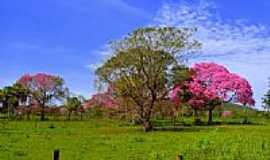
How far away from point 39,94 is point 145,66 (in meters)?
43.6

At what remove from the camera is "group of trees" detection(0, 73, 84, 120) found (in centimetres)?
9600

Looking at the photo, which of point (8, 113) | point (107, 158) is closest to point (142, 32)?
point (107, 158)

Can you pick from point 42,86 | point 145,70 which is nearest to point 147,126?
point 145,70

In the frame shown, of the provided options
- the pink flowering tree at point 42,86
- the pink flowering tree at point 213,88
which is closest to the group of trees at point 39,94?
the pink flowering tree at point 42,86

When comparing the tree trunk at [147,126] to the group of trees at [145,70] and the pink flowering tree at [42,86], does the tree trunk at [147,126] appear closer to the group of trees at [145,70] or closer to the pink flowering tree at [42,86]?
the group of trees at [145,70]

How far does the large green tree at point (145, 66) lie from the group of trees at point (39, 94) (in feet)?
129

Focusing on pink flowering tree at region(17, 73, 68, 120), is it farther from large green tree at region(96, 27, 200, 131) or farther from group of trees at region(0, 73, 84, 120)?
large green tree at region(96, 27, 200, 131)

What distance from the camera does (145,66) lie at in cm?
5684

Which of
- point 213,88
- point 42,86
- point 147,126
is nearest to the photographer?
point 147,126

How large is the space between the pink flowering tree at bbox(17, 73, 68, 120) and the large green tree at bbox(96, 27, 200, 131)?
1540 inches

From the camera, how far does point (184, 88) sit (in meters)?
70.2

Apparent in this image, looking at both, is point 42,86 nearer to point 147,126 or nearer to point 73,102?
point 73,102

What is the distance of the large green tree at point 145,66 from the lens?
185ft

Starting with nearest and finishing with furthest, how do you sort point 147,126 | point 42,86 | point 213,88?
point 147,126 → point 213,88 → point 42,86
